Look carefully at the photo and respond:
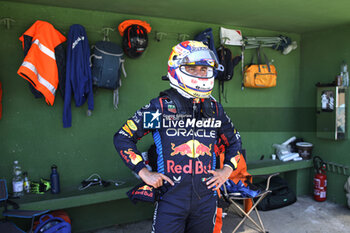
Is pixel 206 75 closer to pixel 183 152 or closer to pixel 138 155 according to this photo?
pixel 183 152

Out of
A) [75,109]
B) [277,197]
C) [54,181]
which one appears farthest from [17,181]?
[277,197]

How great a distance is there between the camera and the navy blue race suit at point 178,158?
1.54 m

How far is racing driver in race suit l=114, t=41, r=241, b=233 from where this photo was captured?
1.55 m

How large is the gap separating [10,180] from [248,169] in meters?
2.68

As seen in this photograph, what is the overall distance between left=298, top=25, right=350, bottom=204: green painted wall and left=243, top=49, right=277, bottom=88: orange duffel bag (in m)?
0.73

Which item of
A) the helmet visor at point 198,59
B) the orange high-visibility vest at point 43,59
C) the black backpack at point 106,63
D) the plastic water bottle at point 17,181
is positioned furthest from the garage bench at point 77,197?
the helmet visor at point 198,59

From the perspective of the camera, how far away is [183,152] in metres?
1.58

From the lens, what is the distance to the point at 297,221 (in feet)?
11.1

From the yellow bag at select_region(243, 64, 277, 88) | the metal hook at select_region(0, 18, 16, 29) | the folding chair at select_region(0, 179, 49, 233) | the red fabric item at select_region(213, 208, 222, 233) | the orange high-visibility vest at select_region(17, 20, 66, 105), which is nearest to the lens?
the red fabric item at select_region(213, 208, 222, 233)

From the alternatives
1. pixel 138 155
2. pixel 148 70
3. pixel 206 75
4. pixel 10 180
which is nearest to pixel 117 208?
pixel 10 180

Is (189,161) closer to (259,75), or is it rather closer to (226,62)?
(226,62)

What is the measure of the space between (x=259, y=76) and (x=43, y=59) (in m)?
2.64

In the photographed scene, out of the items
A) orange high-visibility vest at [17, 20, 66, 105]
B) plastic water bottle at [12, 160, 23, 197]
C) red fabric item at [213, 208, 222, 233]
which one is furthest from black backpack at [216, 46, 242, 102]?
plastic water bottle at [12, 160, 23, 197]

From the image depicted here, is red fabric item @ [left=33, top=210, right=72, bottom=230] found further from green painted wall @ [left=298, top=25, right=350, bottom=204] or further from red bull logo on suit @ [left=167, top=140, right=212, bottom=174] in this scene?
green painted wall @ [left=298, top=25, right=350, bottom=204]
